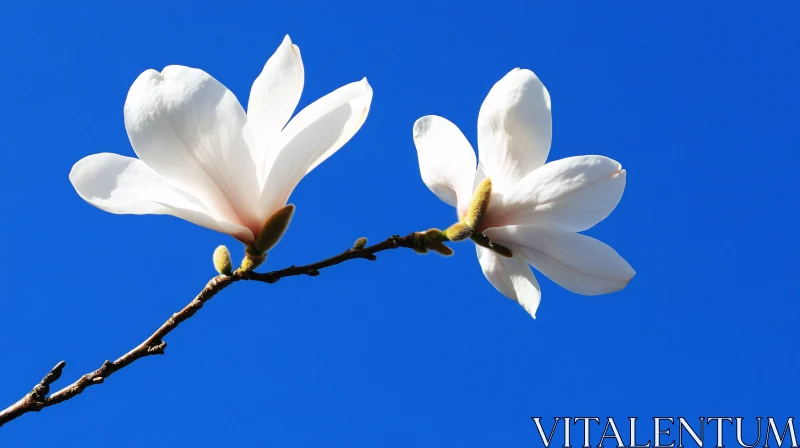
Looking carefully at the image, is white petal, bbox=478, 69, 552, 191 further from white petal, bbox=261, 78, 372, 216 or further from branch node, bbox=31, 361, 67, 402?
branch node, bbox=31, 361, 67, 402

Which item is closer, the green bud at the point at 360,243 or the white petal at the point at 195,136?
the white petal at the point at 195,136

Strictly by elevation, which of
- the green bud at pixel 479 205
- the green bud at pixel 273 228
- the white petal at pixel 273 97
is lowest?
the green bud at pixel 273 228

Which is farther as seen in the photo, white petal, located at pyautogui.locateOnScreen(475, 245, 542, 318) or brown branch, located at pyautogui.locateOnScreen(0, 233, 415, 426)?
white petal, located at pyautogui.locateOnScreen(475, 245, 542, 318)

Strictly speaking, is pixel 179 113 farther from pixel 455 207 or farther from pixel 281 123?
pixel 455 207

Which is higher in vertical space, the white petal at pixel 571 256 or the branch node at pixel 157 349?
the white petal at pixel 571 256

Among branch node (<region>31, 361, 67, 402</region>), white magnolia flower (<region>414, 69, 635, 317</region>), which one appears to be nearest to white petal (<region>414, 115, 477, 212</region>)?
white magnolia flower (<region>414, 69, 635, 317</region>)

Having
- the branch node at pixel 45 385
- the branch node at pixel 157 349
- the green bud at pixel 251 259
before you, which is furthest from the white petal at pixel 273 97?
the branch node at pixel 45 385

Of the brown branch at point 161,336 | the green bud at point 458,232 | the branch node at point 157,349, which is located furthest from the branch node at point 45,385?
the green bud at point 458,232

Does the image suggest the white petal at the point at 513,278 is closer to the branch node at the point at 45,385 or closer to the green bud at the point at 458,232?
the green bud at the point at 458,232
